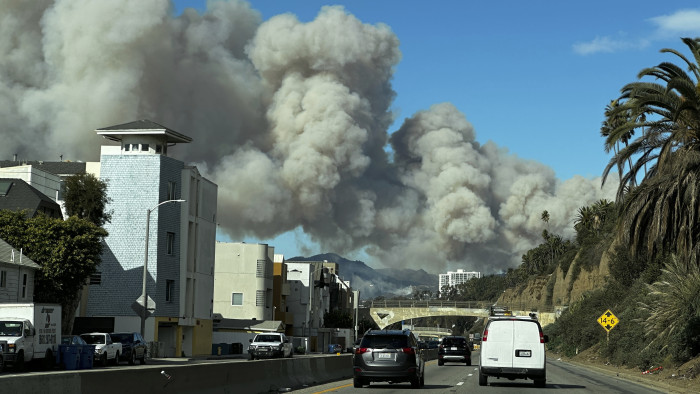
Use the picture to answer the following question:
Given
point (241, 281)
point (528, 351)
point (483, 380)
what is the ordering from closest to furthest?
point (528, 351)
point (483, 380)
point (241, 281)

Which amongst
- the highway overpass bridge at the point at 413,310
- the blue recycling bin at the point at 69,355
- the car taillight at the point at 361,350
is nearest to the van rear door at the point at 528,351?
the car taillight at the point at 361,350

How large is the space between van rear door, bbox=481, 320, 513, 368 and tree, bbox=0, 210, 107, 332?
36.9m

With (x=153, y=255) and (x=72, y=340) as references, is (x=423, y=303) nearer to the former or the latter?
(x=153, y=255)

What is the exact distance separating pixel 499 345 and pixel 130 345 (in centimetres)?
2561

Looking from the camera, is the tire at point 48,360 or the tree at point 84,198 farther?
the tree at point 84,198

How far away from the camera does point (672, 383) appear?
31094mm

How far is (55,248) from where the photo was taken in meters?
56.4

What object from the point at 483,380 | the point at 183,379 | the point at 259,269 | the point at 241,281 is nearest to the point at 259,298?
the point at 241,281

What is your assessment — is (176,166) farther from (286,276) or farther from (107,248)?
(286,276)

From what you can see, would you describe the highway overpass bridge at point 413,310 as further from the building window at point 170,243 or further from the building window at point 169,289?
the building window at point 170,243

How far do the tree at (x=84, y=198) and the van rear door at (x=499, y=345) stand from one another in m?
45.6

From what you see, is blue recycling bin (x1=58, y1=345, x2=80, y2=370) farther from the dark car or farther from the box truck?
the dark car

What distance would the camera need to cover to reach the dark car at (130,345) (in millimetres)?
45281

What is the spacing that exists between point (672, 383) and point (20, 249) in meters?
41.7
